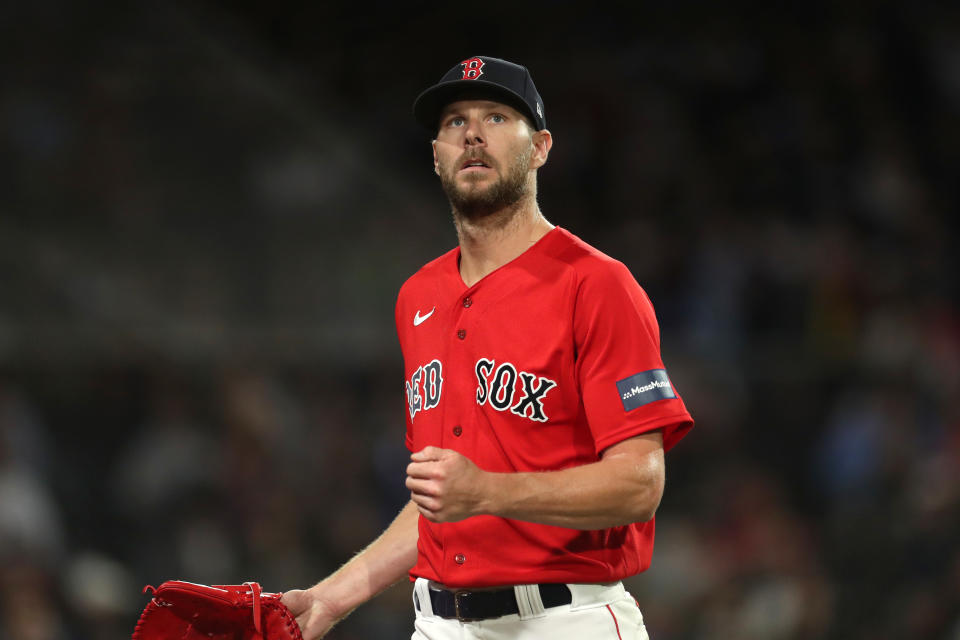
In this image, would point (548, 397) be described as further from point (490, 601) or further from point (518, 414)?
point (490, 601)

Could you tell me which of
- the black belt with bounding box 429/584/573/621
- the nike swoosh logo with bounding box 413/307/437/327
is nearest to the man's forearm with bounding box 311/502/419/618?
the black belt with bounding box 429/584/573/621

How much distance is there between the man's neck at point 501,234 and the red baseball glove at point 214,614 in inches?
37.8

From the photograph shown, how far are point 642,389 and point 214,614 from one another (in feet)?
4.13

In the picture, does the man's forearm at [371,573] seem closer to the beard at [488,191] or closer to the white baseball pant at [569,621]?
the white baseball pant at [569,621]

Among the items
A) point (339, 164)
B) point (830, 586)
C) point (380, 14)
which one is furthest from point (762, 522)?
point (380, 14)

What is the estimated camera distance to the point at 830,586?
6.48 meters

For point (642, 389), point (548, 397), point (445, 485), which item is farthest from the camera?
point (548, 397)

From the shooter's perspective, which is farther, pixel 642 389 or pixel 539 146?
pixel 539 146

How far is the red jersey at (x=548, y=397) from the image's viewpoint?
2.47m

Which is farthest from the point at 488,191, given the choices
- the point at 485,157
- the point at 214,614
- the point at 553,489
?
the point at 214,614

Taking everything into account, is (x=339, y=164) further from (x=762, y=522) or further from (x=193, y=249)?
(x=762, y=522)

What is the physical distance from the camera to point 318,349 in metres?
7.61

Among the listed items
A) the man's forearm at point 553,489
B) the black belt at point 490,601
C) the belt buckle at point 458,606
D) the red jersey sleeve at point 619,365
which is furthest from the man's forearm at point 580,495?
the belt buckle at point 458,606

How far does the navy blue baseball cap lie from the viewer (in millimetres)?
2730
